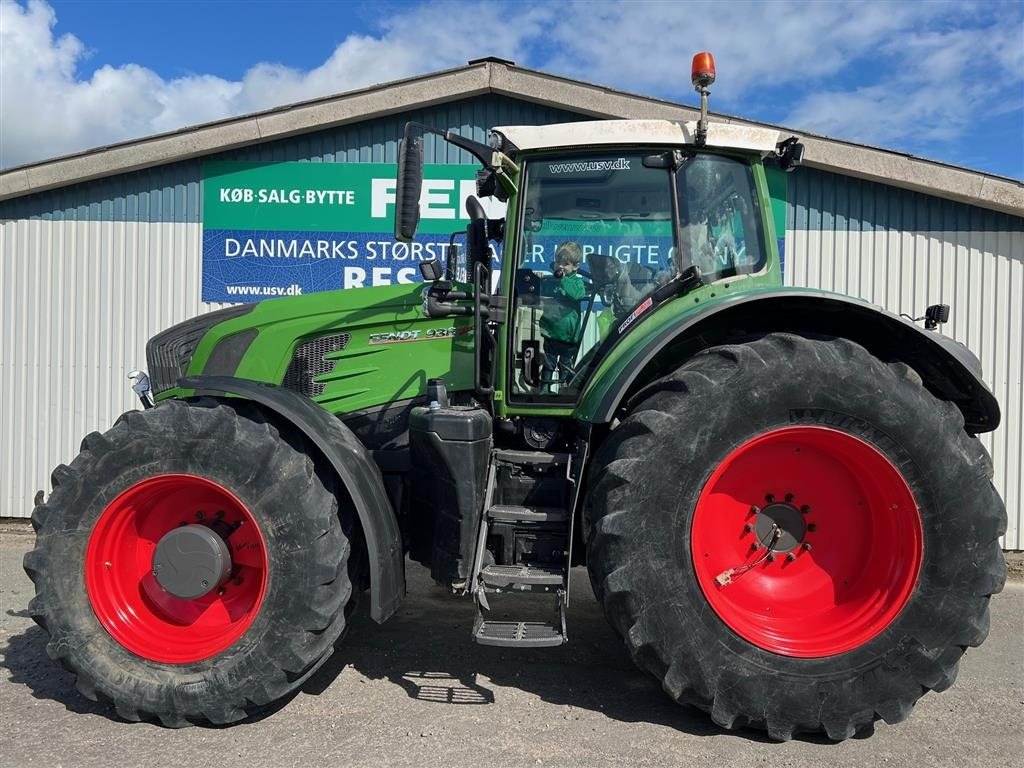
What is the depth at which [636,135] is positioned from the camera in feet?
10.8

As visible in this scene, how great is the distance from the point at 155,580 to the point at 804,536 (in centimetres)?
280

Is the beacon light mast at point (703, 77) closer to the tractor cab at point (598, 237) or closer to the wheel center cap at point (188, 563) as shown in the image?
the tractor cab at point (598, 237)

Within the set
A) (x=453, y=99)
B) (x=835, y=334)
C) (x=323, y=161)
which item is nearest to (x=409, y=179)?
(x=835, y=334)

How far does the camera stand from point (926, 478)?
9.26ft

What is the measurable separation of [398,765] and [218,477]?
131cm

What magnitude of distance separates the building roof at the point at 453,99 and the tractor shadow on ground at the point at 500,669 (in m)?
4.24

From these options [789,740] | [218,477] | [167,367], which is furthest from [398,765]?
[167,367]

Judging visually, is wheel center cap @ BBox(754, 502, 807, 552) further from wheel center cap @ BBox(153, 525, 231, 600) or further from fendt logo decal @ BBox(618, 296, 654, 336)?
wheel center cap @ BBox(153, 525, 231, 600)

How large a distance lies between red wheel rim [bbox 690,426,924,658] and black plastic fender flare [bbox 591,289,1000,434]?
0.54 metres

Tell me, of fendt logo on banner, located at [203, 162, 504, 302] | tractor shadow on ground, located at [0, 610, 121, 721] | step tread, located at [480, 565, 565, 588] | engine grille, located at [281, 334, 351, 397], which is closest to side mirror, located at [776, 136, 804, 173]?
step tread, located at [480, 565, 565, 588]

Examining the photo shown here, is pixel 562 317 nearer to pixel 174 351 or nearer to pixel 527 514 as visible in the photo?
pixel 527 514

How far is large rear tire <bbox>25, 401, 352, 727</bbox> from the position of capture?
286cm

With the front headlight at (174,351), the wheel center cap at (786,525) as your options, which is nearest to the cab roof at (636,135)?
the wheel center cap at (786,525)

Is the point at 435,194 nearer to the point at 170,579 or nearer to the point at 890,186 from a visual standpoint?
the point at 890,186
